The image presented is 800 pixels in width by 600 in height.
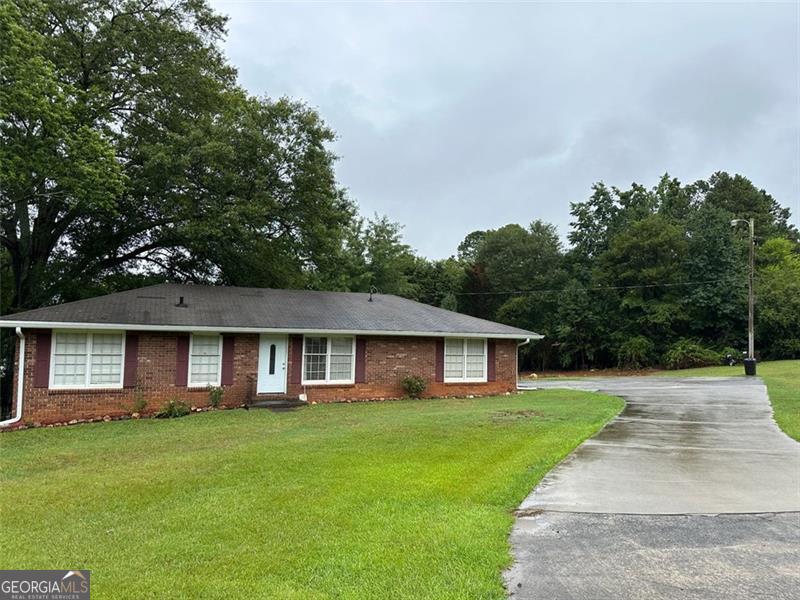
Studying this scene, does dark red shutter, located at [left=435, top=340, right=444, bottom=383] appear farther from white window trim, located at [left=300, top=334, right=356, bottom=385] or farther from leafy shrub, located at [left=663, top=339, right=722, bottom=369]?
leafy shrub, located at [left=663, top=339, right=722, bottom=369]

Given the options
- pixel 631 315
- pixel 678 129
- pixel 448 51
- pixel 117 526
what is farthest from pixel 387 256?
pixel 117 526

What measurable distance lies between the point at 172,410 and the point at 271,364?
3115 millimetres

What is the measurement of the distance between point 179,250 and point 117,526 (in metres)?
19.4

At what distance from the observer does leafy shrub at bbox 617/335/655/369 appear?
1455 inches

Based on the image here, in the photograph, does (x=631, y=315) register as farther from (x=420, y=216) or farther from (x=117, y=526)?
(x=117, y=526)

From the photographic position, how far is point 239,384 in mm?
15273

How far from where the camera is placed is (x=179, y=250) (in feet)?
73.4

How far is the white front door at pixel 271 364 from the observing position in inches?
616

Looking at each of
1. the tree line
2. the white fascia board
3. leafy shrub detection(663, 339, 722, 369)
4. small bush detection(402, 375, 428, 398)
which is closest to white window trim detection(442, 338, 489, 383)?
the white fascia board

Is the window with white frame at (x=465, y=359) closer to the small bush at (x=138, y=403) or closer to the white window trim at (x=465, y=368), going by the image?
the white window trim at (x=465, y=368)

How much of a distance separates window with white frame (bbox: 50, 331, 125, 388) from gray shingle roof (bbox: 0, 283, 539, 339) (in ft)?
1.78

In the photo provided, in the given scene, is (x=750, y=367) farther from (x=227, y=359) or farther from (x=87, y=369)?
(x=87, y=369)

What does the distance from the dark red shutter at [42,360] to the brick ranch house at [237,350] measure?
21mm

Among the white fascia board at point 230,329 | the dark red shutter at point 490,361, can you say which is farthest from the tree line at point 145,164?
the dark red shutter at point 490,361
